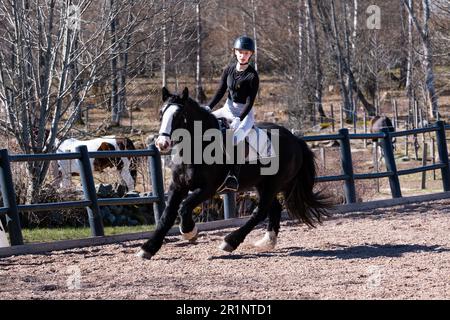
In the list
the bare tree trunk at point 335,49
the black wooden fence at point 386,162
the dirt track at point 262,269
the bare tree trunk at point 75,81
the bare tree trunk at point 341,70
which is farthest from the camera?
the bare tree trunk at point 335,49

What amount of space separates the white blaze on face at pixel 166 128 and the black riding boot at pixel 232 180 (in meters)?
1.18

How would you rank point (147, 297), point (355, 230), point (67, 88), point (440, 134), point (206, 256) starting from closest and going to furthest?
point (147, 297) < point (206, 256) < point (355, 230) < point (67, 88) < point (440, 134)

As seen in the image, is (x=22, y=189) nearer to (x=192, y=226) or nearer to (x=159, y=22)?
(x=159, y=22)

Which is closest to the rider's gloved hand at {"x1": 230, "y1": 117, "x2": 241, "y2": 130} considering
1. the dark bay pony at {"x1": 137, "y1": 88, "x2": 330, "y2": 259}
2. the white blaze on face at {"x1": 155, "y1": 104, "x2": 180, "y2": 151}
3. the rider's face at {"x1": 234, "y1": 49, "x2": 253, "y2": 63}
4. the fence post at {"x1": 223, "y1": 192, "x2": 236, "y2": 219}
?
the dark bay pony at {"x1": 137, "y1": 88, "x2": 330, "y2": 259}

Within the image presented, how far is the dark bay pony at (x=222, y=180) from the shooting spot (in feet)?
27.9

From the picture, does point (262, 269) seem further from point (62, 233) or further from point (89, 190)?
point (62, 233)

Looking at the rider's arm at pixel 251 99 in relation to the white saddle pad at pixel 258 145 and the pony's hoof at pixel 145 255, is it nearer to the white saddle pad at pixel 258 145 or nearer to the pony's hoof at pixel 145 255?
the white saddle pad at pixel 258 145

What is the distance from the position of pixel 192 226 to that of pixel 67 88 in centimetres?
491

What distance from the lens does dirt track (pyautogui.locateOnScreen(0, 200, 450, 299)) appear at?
23.1 feet

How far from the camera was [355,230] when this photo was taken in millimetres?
10914

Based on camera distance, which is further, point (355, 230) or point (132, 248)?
point (355, 230)

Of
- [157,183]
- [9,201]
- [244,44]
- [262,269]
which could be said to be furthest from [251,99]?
[9,201]

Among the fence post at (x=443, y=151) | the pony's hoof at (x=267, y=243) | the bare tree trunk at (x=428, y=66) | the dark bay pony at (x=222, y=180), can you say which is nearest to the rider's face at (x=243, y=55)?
the dark bay pony at (x=222, y=180)

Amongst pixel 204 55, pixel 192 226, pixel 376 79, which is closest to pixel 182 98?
pixel 192 226
